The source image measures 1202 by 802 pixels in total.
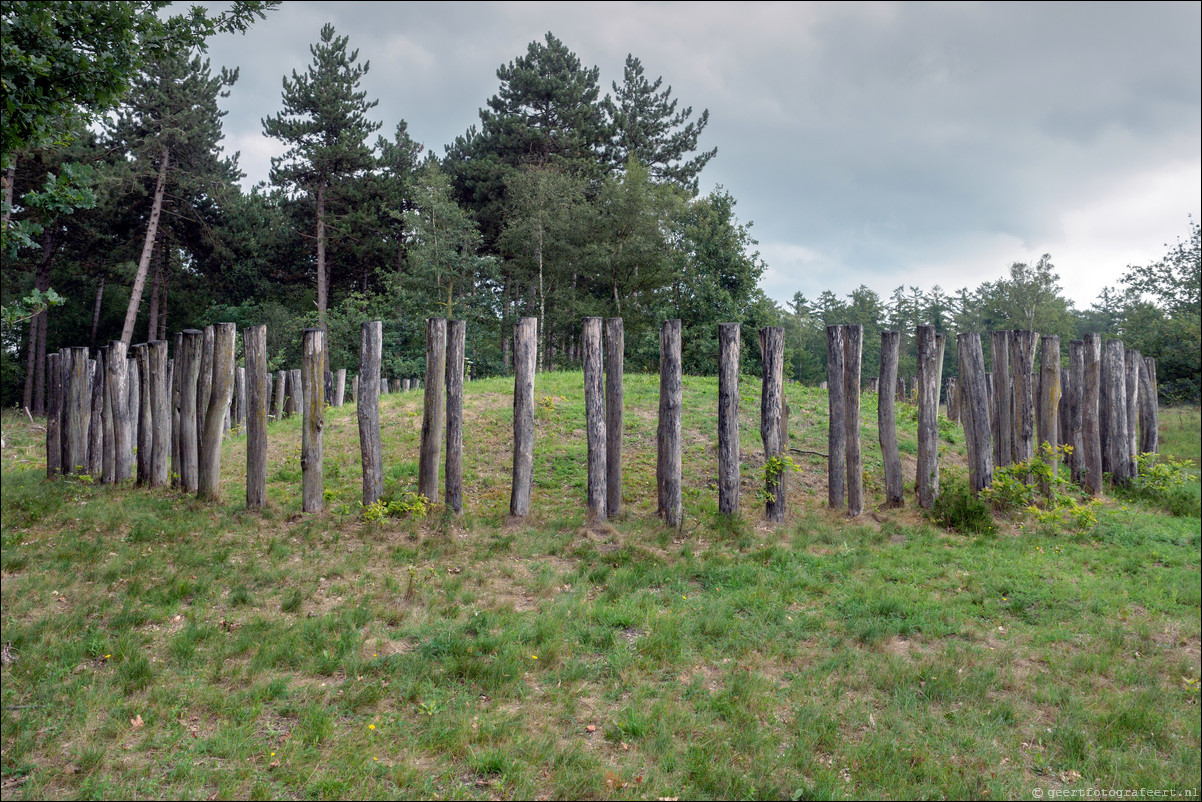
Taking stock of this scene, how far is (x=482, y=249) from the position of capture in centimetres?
3641

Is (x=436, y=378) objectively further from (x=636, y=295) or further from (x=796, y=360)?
(x=796, y=360)

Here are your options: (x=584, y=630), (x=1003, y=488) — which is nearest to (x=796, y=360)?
(x=1003, y=488)

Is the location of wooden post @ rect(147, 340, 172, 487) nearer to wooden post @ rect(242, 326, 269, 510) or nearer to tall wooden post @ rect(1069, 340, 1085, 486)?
wooden post @ rect(242, 326, 269, 510)

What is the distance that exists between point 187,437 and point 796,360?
6244 centimetres

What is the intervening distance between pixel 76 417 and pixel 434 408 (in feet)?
19.4

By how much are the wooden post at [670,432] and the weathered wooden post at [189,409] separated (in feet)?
18.6

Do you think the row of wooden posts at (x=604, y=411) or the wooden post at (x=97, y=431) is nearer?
the row of wooden posts at (x=604, y=411)

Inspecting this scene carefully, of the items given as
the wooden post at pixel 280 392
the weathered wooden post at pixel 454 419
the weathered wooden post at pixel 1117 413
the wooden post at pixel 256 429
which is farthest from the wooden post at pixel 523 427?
the wooden post at pixel 280 392

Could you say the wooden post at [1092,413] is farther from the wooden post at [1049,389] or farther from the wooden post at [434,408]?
the wooden post at [434,408]

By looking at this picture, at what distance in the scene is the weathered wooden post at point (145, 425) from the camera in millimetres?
8500

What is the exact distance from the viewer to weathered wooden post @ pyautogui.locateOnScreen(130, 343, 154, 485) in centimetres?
850

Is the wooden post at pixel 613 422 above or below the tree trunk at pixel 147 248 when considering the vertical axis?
below

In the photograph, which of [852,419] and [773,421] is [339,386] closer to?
[773,421]

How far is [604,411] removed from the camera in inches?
313
